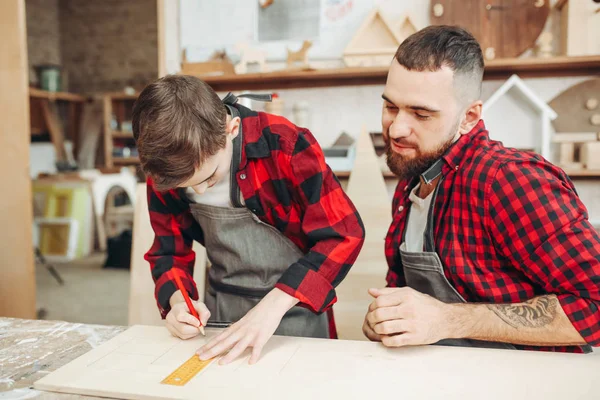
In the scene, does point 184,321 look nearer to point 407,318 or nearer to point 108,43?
point 407,318

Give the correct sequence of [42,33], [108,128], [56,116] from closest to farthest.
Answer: [108,128]
[56,116]
[42,33]

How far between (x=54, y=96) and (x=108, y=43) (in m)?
1.20

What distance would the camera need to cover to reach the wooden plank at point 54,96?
5.88 m

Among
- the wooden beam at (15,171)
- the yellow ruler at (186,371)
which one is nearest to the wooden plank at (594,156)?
the yellow ruler at (186,371)

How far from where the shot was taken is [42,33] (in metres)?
6.77

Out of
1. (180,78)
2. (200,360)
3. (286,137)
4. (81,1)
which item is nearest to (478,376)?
(200,360)

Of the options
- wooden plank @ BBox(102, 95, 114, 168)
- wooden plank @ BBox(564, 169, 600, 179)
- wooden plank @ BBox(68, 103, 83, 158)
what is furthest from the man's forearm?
wooden plank @ BBox(68, 103, 83, 158)

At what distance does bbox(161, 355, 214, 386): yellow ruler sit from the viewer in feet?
2.81

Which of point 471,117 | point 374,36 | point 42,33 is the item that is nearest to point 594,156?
point 374,36

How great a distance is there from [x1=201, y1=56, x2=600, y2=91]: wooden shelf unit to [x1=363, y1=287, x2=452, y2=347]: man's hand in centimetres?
131

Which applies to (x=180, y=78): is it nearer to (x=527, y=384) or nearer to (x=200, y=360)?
(x=200, y=360)

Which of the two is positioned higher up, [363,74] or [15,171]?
[363,74]

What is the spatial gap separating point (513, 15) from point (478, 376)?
5.74 ft

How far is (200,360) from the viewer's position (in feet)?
3.11
